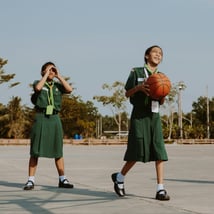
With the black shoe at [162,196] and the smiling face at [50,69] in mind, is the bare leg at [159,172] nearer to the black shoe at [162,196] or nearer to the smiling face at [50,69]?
the black shoe at [162,196]

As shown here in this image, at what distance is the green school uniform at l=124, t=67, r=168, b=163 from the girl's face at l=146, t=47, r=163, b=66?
0.41ft

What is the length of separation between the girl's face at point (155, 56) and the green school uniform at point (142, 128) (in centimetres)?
13

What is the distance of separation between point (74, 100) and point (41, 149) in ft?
216

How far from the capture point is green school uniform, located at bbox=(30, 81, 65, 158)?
7.18 metres

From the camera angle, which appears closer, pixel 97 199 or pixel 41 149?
pixel 97 199

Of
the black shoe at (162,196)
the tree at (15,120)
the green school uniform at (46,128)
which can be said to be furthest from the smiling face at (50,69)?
the tree at (15,120)

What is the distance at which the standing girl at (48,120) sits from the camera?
23.5 feet

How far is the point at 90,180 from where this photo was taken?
8609 millimetres

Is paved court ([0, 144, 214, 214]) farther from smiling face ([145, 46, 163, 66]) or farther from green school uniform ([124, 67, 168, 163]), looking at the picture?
smiling face ([145, 46, 163, 66])

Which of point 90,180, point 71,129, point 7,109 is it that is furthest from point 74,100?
point 90,180

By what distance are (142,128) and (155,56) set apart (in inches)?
30.8

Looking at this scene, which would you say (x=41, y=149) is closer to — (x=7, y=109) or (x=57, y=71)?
(x=57, y=71)

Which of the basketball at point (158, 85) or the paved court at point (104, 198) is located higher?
the basketball at point (158, 85)

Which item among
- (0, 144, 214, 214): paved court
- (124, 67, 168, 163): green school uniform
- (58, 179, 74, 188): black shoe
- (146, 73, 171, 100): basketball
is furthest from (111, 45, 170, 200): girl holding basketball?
(58, 179, 74, 188): black shoe
